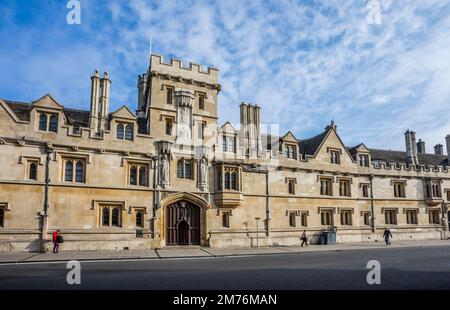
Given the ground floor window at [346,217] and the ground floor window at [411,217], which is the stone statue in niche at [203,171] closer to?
the ground floor window at [346,217]

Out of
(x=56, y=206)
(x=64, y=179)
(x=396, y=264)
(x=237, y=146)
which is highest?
(x=237, y=146)

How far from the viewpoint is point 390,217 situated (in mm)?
38125

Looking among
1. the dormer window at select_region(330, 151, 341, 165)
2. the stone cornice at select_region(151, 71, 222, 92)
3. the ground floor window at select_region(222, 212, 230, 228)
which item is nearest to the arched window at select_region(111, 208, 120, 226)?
the ground floor window at select_region(222, 212, 230, 228)

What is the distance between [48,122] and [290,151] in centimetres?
2109

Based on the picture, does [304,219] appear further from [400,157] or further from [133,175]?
[400,157]

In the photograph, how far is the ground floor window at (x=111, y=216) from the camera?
24.8 meters

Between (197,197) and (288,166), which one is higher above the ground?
(288,166)

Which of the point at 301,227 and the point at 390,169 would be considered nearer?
the point at 301,227

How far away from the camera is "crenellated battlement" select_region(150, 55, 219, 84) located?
2842 centimetres
